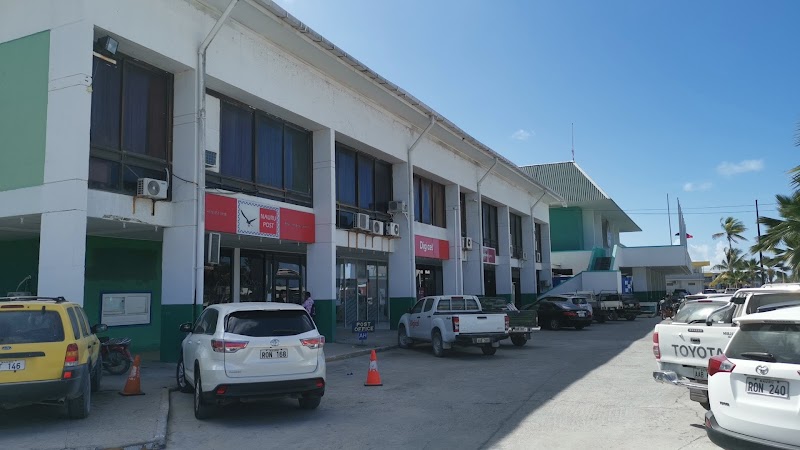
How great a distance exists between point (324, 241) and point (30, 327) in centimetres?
1155

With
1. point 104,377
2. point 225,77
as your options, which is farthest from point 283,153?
point 104,377

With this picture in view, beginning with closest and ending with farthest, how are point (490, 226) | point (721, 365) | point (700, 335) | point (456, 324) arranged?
point (721, 365) → point (700, 335) → point (456, 324) → point (490, 226)

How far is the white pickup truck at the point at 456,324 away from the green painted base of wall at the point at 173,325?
6.57 meters

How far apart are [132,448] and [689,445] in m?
6.72

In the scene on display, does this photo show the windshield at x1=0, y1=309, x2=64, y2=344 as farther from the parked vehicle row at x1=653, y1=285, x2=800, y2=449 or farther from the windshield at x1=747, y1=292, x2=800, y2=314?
A: the windshield at x1=747, y1=292, x2=800, y2=314

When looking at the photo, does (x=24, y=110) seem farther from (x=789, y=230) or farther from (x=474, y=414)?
(x=789, y=230)

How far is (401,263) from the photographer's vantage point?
24.7 metres

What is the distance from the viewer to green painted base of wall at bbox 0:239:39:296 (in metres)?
16.2

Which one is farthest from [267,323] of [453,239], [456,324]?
[453,239]

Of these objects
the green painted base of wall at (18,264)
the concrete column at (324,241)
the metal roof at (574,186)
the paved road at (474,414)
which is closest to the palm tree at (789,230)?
the paved road at (474,414)

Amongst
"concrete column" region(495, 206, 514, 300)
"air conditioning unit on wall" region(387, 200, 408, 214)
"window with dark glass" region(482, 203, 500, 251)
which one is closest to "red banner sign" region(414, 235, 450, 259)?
"air conditioning unit on wall" region(387, 200, 408, 214)

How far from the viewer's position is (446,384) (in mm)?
12109

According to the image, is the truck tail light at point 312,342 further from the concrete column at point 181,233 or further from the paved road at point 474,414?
the concrete column at point 181,233

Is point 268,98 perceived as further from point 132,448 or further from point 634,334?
point 634,334
